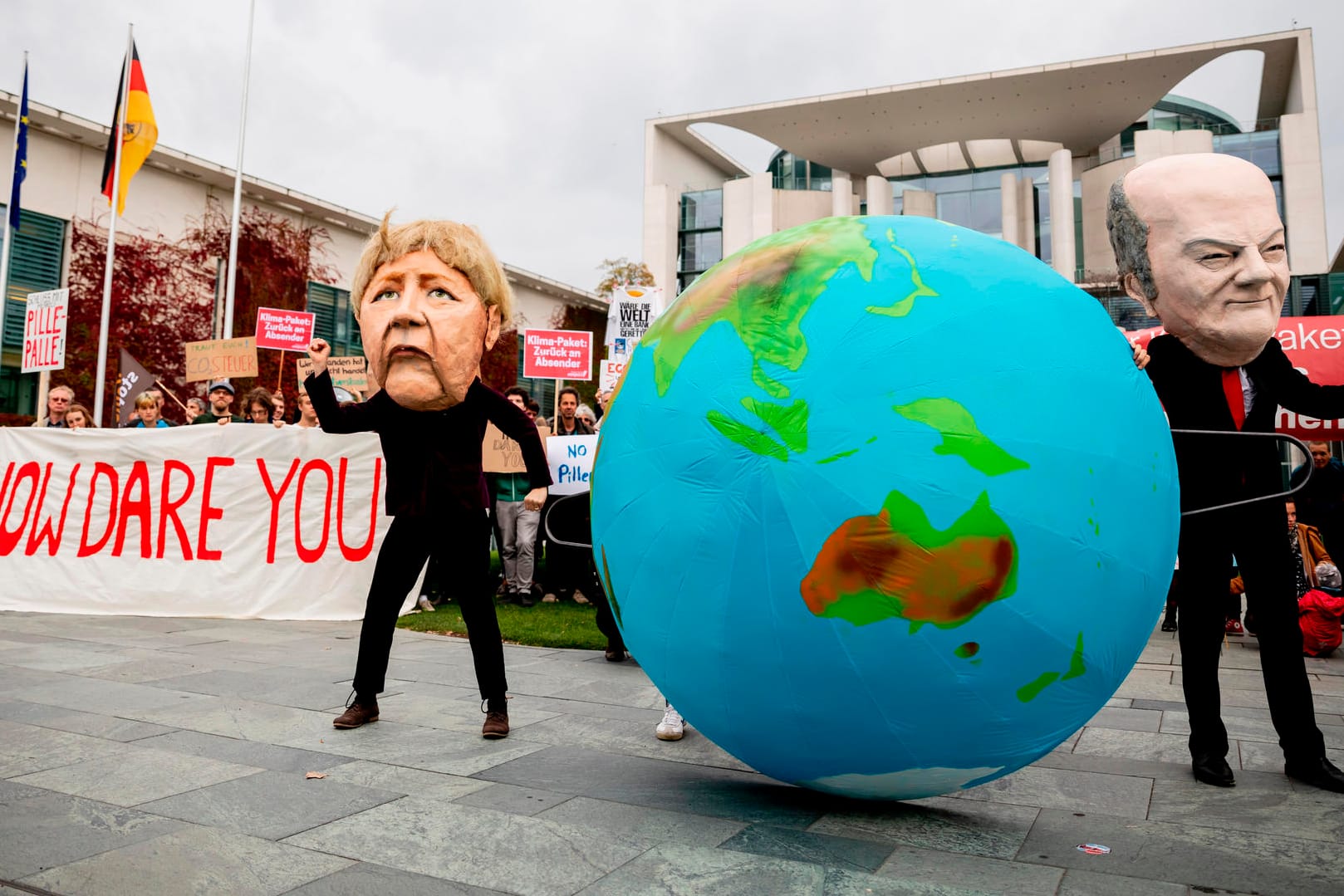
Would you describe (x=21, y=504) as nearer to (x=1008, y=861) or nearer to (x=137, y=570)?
(x=137, y=570)

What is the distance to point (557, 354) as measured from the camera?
44.2 feet

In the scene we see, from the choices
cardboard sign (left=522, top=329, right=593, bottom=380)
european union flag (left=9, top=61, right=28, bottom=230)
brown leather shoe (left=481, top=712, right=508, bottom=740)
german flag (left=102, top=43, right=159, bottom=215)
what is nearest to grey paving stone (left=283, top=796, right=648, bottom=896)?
brown leather shoe (left=481, top=712, right=508, bottom=740)

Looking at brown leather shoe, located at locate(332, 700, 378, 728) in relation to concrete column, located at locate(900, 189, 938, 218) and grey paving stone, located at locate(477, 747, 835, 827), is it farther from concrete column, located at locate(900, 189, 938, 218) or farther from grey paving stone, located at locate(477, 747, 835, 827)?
concrete column, located at locate(900, 189, 938, 218)

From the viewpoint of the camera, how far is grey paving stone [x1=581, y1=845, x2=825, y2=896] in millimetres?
2283

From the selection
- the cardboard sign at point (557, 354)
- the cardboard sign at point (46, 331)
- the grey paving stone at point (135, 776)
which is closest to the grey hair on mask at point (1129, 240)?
the grey paving stone at point (135, 776)

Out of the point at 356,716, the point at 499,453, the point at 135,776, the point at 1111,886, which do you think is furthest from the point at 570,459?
the point at 1111,886

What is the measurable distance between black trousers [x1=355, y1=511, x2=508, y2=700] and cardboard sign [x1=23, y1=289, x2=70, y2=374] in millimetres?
10459

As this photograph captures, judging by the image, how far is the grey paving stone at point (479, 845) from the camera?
7.82 feet

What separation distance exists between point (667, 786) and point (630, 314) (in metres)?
10.6

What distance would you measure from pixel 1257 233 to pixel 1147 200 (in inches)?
15.8

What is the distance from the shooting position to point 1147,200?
3.64 metres

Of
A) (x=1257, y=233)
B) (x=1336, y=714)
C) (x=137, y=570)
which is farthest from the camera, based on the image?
(x=137, y=570)

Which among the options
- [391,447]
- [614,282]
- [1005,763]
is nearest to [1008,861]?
[1005,763]

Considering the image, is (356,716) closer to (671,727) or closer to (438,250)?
(671,727)
